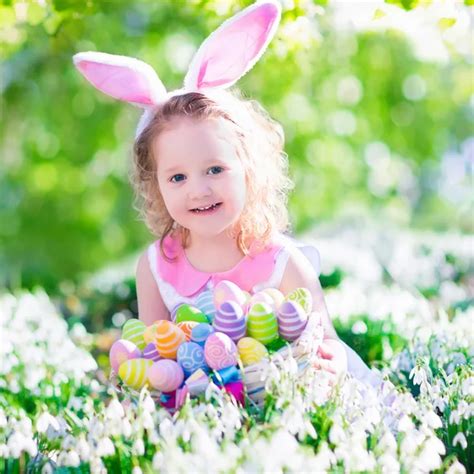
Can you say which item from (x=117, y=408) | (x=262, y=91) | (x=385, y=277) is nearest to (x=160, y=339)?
(x=117, y=408)

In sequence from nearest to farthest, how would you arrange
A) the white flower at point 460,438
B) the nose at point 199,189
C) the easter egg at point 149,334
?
1. the white flower at point 460,438
2. the easter egg at point 149,334
3. the nose at point 199,189

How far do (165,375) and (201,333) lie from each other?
0.60 feet

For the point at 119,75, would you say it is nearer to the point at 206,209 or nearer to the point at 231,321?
the point at 206,209

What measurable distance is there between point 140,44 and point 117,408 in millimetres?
9489

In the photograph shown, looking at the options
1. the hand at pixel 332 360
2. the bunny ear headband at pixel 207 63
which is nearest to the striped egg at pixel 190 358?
the hand at pixel 332 360

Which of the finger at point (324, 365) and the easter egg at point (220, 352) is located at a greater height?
the easter egg at point (220, 352)

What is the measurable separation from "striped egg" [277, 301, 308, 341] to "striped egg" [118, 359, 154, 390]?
397mm

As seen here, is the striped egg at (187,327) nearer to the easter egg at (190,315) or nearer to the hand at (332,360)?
the easter egg at (190,315)

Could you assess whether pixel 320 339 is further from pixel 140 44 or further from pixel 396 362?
pixel 140 44

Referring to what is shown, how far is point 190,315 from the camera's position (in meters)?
2.82

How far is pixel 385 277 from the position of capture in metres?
6.30

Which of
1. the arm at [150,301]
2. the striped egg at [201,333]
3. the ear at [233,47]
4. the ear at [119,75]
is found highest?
the ear at [233,47]

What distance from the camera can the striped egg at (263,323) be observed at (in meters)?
2.58

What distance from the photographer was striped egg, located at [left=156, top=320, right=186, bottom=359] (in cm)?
262
